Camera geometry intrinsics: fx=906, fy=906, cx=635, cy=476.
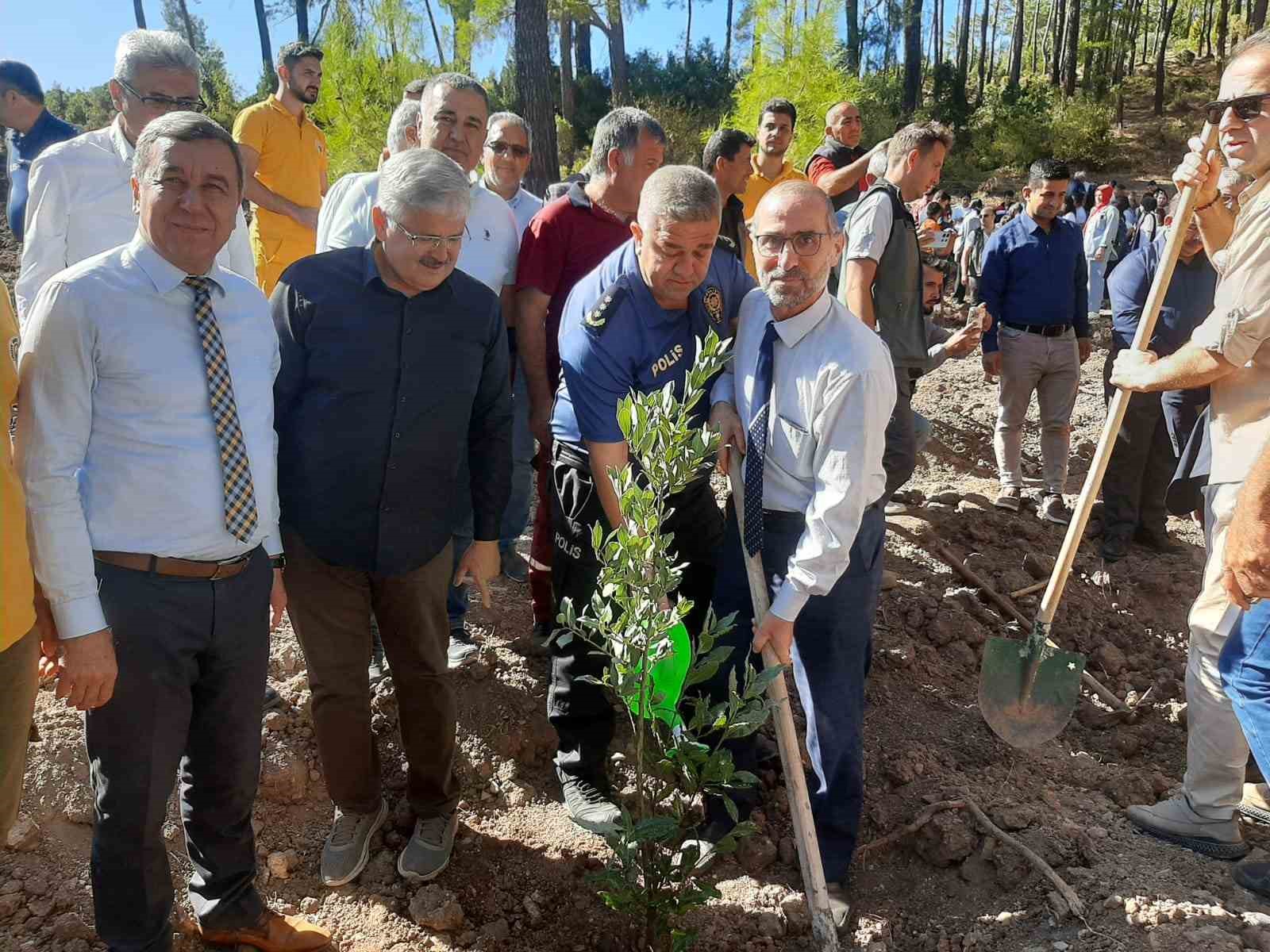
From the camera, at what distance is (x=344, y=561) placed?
2.57 m

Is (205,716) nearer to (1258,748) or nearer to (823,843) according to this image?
(823,843)

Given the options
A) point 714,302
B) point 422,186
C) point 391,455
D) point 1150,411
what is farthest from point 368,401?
point 1150,411

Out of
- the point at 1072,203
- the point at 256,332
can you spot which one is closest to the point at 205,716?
the point at 256,332

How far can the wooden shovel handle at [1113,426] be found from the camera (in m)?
3.20

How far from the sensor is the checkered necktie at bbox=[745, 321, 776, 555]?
2.59 metres

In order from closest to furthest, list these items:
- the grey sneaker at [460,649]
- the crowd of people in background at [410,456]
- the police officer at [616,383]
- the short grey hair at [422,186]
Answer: the crowd of people in background at [410,456] < the short grey hair at [422,186] < the police officer at [616,383] < the grey sneaker at [460,649]

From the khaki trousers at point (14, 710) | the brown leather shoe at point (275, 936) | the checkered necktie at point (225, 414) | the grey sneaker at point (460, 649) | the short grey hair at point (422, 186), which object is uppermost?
the short grey hair at point (422, 186)

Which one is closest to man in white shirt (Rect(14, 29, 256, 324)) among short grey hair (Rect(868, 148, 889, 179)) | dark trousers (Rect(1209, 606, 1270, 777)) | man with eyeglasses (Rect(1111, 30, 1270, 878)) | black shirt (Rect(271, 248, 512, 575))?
black shirt (Rect(271, 248, 512, 575))

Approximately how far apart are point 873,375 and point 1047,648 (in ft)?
4.84

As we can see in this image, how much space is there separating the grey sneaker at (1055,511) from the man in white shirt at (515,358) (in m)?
3.50

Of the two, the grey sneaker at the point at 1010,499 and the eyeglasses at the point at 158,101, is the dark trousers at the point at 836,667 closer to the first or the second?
the eyeglasses at the point at 158,101

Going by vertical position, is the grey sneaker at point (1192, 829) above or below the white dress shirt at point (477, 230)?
below

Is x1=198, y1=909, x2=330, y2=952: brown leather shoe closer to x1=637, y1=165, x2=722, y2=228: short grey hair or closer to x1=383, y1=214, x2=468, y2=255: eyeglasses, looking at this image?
x1=383, y1=214, x2=468, y2=255: eyeglasses

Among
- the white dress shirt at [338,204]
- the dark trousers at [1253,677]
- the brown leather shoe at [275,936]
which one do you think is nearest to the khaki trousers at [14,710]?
the brown leather shoe at [275,936]
